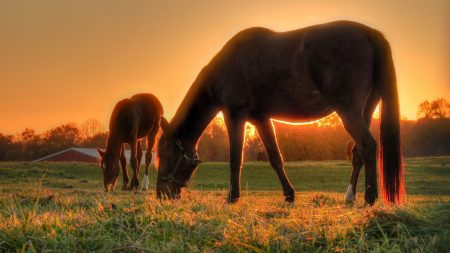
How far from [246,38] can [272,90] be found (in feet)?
4.14

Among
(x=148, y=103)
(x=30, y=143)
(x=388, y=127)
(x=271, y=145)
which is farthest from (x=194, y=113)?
(x=30, y=143)

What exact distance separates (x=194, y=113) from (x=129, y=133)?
7.61m

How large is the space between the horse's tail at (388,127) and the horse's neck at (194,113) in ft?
11.3

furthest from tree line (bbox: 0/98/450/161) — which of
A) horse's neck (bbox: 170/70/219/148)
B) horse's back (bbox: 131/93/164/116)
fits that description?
horse's neck (bbox: 170/70/219/148)

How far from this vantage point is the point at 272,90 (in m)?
8.52

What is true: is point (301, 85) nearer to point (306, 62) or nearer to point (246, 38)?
point (306, 62)

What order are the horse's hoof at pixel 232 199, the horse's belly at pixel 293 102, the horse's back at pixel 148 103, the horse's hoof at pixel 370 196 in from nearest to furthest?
1. the horse's hoof at pixel 370 196
2. the horse's belly at pixel 293 102
3. the horse's hoof at pixel 232 199
4. the horse's back at pixel 148 103

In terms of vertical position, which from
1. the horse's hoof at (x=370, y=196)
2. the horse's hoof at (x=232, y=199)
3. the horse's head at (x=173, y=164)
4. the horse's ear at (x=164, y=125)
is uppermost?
the horse's ear at (x=164, y=125)

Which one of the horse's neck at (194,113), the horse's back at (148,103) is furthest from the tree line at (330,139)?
the horse's neck at (194,113)

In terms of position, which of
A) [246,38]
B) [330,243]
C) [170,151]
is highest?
[246,38]

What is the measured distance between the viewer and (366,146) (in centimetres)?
733

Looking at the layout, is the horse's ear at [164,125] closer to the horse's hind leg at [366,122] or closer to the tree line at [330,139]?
the horse's hind leg at [366,122]

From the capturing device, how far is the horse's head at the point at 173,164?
955cm

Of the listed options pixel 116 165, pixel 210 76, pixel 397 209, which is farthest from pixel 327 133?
pixel 397 209
